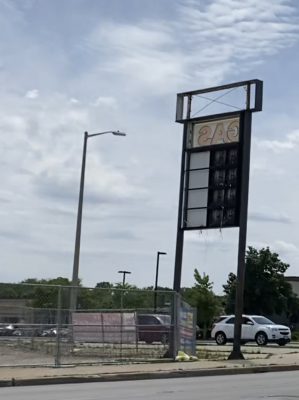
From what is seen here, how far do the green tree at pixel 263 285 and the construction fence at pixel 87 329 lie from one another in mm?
43189

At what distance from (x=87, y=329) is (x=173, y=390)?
23.2 ft

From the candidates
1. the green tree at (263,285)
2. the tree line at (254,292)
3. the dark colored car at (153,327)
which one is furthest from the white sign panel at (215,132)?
the green tree at (263,285)

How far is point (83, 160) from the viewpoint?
3284 cm

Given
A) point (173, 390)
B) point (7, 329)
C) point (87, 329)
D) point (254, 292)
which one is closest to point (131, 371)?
point (87, 329)

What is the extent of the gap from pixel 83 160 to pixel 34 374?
1589 cm

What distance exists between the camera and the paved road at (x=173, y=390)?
1410cm

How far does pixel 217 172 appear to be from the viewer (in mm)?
25969

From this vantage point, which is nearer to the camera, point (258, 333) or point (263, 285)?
point (258, 333)

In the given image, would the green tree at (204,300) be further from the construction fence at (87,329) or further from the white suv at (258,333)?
the construction fence at (87,329)

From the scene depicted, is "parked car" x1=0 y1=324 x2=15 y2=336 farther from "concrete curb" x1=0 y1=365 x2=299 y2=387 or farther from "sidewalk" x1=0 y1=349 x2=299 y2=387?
"concrete curb" x1=0 y1=365 x2=299 y2=387

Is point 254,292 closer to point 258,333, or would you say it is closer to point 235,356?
point 258,333

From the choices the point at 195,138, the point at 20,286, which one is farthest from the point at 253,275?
the point at 20,286

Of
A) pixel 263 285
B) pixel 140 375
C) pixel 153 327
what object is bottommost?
pixel 140 375

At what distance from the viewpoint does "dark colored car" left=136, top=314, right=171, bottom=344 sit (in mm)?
23125
